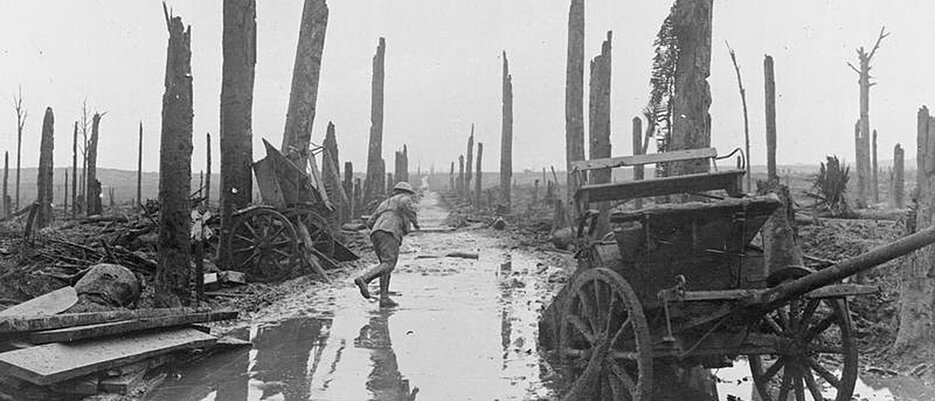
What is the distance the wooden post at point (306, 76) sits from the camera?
1792 cm

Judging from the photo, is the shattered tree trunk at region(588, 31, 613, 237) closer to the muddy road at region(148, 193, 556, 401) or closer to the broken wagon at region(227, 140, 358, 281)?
the muddy road at region(148, 193, 556, 401)

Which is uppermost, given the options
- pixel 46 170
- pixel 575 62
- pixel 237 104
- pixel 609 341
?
pixel 575 62

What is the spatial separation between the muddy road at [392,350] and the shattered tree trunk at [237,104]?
9.52 feet

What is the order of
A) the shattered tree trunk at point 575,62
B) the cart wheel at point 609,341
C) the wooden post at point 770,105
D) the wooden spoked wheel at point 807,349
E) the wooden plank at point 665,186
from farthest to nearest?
the shattered tree trunk at point 575,62, the wooden post at point 770,105, the wooden plank at point 665,186, the wooden spoked wheel at point 807,349, the cart wheel at point 609,341

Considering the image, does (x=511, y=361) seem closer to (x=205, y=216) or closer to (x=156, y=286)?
(x=156, y=286)

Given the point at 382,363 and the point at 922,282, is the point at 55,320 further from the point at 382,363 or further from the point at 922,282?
the point at 922,282

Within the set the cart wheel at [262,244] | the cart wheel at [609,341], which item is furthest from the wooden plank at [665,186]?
the cart wheel at [262,244]

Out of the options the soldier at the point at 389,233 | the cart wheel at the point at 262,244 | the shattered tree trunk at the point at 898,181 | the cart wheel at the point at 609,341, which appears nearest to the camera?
the cart wheel at the point at 609,341

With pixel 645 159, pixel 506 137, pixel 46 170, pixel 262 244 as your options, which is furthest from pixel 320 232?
pixel 506 137

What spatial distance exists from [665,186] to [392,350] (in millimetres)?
3016

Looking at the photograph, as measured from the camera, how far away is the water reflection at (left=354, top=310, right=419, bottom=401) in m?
5.96

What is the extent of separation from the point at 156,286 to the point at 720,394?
5.82m

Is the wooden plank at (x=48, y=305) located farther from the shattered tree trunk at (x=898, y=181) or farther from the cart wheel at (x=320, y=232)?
the shattered tree trunk at (x=898, y=181)

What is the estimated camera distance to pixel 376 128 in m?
32.9
